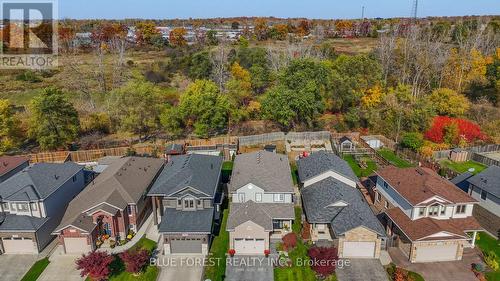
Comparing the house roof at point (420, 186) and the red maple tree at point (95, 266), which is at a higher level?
the house roof at point (420, 186)

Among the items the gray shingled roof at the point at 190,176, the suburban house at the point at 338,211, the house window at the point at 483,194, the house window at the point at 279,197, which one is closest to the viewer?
the suburban house at the point at 338,211

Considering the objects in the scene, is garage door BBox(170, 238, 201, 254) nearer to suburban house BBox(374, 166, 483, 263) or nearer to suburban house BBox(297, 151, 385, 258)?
suburban house BBox(297, 151, 385, 258)

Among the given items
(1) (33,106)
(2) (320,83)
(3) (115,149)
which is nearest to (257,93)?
(2) (320,83)

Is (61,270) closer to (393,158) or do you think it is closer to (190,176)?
(190,176)

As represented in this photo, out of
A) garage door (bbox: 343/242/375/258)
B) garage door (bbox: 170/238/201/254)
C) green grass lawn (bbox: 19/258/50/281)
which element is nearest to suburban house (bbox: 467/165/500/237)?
garage door (bbox: 343/242/375/258)

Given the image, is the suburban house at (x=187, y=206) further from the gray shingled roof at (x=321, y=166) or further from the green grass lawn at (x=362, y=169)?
the green grass lawn at (x=362, y=169)

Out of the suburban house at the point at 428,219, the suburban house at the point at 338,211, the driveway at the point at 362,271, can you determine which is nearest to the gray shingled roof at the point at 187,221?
the suburban house at the point at 338,211
